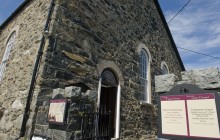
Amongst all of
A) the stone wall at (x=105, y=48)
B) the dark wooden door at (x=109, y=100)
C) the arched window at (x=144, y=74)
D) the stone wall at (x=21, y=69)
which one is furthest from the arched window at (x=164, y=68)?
the stone wall at (x=21, y=69)

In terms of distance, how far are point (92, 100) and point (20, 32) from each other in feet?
15.8

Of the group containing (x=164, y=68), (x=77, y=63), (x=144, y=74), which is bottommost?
(x=77, y=63)

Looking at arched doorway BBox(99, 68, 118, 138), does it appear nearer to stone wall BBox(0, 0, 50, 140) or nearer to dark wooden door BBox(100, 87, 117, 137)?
dark wooden door BBox(100, 87, 117, 137)

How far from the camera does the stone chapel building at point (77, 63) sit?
474cm

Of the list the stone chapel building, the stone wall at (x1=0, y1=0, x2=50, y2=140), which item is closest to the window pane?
the stone chapel building

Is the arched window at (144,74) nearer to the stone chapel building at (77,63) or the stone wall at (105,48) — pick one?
the stone chapel building at (77,63)

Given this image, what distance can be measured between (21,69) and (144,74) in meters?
5.80

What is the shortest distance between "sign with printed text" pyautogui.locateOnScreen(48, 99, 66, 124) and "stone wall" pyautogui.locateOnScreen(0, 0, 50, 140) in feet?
2.38

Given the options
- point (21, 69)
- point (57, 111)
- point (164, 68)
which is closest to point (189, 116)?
→ point (57, 111)

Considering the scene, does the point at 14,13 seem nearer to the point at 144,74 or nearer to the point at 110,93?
the point at 110,93

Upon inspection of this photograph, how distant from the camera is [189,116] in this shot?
9.50 ft

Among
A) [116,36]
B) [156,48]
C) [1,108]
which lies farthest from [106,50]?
[156,48]

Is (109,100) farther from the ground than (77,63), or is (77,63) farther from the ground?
(77,63)

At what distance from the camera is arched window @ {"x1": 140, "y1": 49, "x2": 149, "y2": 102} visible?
8.96 meters
